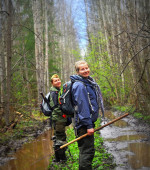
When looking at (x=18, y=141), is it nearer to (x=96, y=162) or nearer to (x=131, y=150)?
(x=96, y=162)

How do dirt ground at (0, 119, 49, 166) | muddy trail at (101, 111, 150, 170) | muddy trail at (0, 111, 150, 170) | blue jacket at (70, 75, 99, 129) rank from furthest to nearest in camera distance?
1. dirt ground at (0, 119, 49, 166)
2. muddy trail at (0, 111, 150, 170)
3. muddy trail at (101, 111, 150, 170)
4. blue jacket at (70, 75, 99, 129)

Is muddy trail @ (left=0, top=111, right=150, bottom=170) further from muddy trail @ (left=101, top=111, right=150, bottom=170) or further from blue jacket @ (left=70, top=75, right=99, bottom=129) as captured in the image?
blue jacket @ (left=70, top=75, right=99, bottom=129)

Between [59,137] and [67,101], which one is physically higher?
[67,101]

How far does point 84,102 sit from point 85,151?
0.83 metres

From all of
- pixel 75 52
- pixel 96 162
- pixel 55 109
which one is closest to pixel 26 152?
pixel 55 109

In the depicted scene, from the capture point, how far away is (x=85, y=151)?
9.99 feet

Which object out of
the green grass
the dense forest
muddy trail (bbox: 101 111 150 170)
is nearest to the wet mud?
the green grass

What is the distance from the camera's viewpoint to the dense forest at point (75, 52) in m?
6.57

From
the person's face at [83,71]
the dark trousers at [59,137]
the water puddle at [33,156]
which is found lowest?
the water puddle at [33,156]

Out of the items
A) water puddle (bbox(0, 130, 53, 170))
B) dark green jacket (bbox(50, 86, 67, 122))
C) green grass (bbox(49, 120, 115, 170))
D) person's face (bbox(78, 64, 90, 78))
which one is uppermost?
person's face (bbox(78, 64, 90, 78))

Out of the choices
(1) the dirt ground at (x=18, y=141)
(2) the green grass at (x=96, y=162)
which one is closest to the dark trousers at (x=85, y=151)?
(2) the green grass at (x=96, y=162)

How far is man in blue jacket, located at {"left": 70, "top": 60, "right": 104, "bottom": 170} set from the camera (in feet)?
9.79

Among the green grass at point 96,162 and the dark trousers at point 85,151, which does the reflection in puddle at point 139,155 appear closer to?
the green grass at point 96,162

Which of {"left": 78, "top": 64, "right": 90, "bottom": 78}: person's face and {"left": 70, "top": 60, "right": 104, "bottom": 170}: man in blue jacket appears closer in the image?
{"left": 70, "top": 60, "right": 104, "bottom": 170}: man in blue jacket
